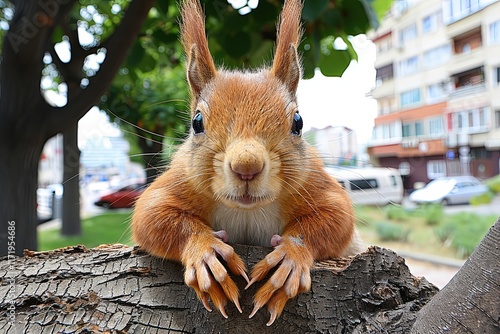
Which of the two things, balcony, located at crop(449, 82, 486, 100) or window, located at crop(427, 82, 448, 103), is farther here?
window, located at crop(427, 82, 448, 103)

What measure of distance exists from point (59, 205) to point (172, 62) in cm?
113

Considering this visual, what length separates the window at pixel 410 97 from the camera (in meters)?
2.19

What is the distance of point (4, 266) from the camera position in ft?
2.13

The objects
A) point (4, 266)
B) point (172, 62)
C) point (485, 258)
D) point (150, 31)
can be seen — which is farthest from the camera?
point (172, 62)

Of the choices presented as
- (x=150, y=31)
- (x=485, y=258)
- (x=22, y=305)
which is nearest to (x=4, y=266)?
(x=22, y=305)

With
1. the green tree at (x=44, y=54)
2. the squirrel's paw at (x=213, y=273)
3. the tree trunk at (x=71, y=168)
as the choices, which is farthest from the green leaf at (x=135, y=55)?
the squirrel's paw at (x=213, y=273)

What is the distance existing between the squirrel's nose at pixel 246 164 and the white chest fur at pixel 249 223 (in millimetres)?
140

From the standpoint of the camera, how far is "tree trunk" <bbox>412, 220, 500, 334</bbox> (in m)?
0.38

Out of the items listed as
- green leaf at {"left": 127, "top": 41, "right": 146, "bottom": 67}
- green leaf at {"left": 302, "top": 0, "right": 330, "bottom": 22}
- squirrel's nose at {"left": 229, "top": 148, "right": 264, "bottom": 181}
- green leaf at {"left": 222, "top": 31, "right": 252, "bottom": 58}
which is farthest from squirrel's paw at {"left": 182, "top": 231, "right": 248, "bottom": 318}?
green leaf at {"left": 127, "top": 41, "right": 146, "bottom": 67}

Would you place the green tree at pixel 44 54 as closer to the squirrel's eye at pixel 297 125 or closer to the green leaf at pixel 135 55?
the green leaf at pixel 135 55

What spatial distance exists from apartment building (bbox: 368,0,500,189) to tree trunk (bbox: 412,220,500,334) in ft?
4.47

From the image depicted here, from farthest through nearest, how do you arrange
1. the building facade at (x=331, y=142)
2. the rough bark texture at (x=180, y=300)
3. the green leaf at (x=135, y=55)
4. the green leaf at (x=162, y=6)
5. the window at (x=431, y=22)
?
the window at (x=431, y=22) < the green leaf at (x=135, y=55) < the green leaf at (x=162, y=6) < the building facade at (x=331, y=142) < the rough bark texture at (x=180, y=300)

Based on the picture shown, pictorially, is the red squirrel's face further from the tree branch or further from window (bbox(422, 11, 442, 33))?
window (bbox(422, 11, 442, 33))

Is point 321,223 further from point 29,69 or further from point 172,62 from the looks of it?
point 172,62
